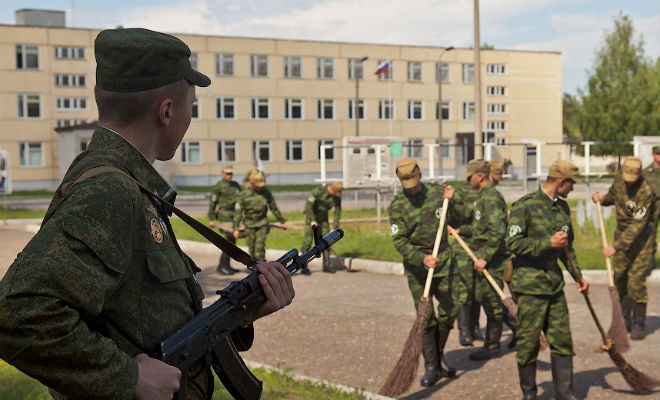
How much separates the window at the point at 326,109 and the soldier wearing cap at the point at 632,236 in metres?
48.2

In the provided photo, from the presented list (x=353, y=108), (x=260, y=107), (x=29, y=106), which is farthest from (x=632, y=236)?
(x=353, y=108)

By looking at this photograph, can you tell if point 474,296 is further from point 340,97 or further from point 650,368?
point 340,97

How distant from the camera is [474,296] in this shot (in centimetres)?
889

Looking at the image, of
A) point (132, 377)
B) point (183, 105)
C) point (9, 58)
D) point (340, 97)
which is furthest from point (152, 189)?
point (340, 97)

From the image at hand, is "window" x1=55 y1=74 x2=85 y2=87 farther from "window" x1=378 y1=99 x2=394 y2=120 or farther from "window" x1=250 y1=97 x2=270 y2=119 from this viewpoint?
"window" x1=378 y1=99 x2=394 y2=120

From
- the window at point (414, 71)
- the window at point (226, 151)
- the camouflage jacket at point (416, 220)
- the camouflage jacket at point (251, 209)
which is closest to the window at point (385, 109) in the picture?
the window at point (414, 71)

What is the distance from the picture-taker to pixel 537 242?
21.2ft

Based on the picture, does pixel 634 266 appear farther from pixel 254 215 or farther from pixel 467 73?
pixel 467 73

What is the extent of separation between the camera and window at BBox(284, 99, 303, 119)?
2216 inches

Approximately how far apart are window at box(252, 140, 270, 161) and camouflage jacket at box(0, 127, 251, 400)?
174 feet

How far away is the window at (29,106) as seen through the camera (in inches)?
1991

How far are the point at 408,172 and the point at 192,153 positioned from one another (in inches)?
1885

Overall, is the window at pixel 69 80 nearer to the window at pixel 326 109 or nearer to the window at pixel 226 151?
the window at pixel 226 151

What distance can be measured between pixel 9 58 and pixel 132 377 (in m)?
52.6
